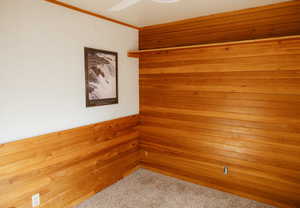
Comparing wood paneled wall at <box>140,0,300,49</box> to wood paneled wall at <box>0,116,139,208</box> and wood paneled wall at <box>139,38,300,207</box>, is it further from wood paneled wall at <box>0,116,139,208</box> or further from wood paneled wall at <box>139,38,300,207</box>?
wood paneled wall at <box>0,116,139,208</box>

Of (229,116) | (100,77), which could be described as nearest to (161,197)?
(229,116)

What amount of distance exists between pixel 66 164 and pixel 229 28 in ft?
8.70

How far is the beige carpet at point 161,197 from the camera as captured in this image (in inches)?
101

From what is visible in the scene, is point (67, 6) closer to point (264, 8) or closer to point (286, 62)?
point (264, 8)

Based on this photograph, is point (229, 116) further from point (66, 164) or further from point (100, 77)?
point (66, 164)

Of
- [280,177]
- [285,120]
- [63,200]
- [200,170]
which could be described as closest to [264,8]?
[285,120]

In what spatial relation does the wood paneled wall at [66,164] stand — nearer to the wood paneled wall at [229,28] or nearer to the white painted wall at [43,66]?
the white painted wall at [43,66]

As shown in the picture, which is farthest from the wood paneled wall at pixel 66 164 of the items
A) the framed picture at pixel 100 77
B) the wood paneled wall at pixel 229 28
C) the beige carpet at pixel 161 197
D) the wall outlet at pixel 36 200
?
the wood paneled wall at pixel 229 28

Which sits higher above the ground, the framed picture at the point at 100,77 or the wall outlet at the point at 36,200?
the framed picture at the point at 100,77

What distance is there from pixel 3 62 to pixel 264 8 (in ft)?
9.39

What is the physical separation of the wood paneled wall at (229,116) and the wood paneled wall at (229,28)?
0.15m

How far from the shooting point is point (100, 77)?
2.76 m

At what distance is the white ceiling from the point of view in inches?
91.0

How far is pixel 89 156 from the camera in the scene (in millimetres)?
2672
